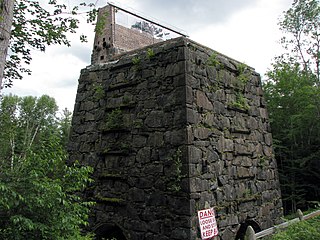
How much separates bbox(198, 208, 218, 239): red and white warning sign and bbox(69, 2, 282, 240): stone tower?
0.18 meters

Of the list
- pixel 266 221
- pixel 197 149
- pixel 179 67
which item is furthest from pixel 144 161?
pixel 266 221

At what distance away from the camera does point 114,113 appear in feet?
18.5

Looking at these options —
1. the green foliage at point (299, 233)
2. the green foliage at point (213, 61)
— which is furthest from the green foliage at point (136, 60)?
the green foliage at point (299, 233)

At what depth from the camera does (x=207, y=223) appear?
13.6 feet

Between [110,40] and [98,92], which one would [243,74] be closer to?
[110,40]

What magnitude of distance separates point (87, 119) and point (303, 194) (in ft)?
26.8

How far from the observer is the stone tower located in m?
4.54

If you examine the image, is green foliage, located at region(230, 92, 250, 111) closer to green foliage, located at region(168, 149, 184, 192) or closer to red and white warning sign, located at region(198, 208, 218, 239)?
green foliage, located at region(168, 149, 184, 192)

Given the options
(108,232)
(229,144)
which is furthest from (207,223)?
(108,232)

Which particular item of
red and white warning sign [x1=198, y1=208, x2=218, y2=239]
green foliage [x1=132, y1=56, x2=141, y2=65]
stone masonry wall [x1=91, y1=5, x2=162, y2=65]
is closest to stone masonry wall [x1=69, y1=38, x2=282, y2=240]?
green foliage [x1=132, y1=56, x2=141, y2=65]

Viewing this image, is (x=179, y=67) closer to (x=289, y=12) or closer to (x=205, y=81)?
(x=205, y=81)

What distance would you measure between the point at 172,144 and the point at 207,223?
1290mm

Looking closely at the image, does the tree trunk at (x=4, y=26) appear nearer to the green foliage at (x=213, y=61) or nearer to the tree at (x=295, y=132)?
the green foliage at (x=213, y=61)

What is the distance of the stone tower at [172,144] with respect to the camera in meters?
4.54
